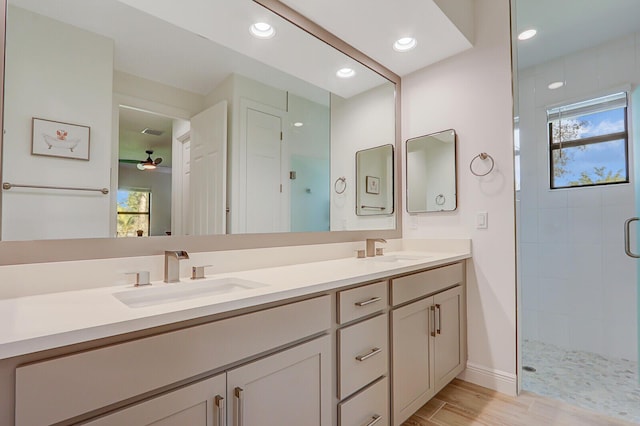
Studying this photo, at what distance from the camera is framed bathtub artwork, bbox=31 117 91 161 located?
1072 millimetres

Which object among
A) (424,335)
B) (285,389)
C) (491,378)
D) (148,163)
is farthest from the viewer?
(491,378)

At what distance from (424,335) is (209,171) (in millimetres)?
1408

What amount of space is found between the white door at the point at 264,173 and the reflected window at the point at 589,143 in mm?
2591

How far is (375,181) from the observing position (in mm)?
2514

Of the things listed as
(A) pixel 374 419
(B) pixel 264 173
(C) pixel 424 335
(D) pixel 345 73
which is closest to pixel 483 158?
(D) pixel 345 73

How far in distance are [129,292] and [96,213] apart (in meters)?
0.33

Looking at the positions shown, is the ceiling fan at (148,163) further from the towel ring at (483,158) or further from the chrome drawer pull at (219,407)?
the towel ring at (483,158)

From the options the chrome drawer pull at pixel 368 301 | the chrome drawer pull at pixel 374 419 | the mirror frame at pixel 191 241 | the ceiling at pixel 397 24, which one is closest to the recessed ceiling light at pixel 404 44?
the ceiling at pixel 397 24

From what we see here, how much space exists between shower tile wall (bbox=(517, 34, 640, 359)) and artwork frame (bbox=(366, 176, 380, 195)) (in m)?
1.23

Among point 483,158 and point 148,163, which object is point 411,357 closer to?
point 483,158

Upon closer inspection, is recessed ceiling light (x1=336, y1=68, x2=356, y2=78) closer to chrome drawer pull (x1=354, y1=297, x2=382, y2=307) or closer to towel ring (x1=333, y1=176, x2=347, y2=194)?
towel ring (x1=333, y1=176, x2=347, y2=194)

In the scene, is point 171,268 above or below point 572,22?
below

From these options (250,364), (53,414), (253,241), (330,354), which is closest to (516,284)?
(330,354)

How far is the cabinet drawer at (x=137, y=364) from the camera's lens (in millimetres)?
648
